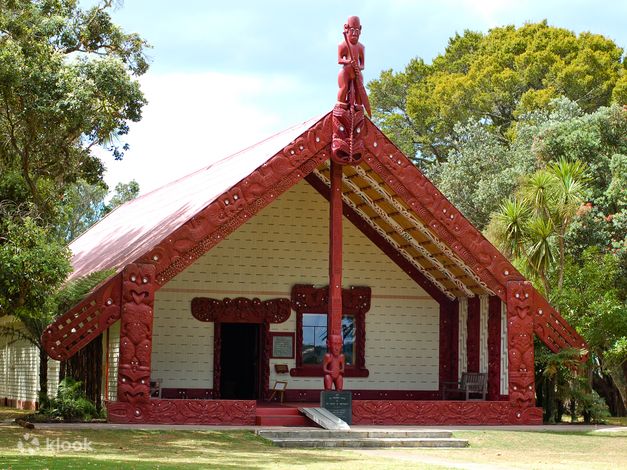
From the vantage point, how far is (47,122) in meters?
18.9

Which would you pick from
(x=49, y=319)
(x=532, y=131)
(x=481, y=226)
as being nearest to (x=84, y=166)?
(x=49, y=319)

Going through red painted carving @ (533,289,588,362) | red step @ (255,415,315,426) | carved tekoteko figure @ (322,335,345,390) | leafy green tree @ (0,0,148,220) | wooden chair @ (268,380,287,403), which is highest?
leafy green tree @ (0,0,148,220)

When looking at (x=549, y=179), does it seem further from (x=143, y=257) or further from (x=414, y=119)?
(x=414, y=119)

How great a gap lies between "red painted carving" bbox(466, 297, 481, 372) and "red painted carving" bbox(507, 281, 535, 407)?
214 centimetres

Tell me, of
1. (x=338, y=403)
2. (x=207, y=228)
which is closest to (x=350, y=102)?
(x=207, y=228)

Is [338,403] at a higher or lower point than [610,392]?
higher

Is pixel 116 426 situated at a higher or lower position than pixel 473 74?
lower

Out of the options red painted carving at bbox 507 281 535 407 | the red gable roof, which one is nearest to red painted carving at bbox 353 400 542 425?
red painted carving at bbox 507 281 535 407

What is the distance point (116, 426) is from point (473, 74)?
33.9 m

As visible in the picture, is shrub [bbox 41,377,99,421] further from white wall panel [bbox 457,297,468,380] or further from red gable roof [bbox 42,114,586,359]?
white wall panel [bbox 457,297,468,380]

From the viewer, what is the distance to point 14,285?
1642 cm

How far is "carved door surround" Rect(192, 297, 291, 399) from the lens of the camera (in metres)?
23.6

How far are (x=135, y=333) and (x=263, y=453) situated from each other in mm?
4342

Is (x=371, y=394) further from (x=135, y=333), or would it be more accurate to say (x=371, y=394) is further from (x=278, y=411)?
(x=135, y=333)
